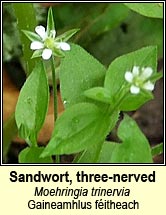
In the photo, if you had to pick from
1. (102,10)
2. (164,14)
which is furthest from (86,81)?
(102,10)

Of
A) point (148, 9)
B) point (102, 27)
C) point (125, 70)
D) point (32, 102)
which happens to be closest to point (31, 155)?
point (32, 102)

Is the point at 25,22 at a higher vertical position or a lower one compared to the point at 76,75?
higher

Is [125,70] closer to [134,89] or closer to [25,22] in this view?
[134,89]

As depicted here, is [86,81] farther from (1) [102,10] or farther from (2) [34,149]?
(1) [102,10]

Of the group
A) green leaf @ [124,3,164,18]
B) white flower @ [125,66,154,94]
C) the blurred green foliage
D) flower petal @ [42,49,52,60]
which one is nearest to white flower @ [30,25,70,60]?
flower petal @ [42,49,52,60]

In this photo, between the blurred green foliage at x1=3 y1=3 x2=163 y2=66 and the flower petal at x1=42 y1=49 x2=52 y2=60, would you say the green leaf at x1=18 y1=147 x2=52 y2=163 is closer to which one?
the flower petal at x1=42 y1=49 x2=52 y2=60

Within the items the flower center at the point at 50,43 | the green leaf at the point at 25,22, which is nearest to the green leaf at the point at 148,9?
the green leaf at the point at 25,22
